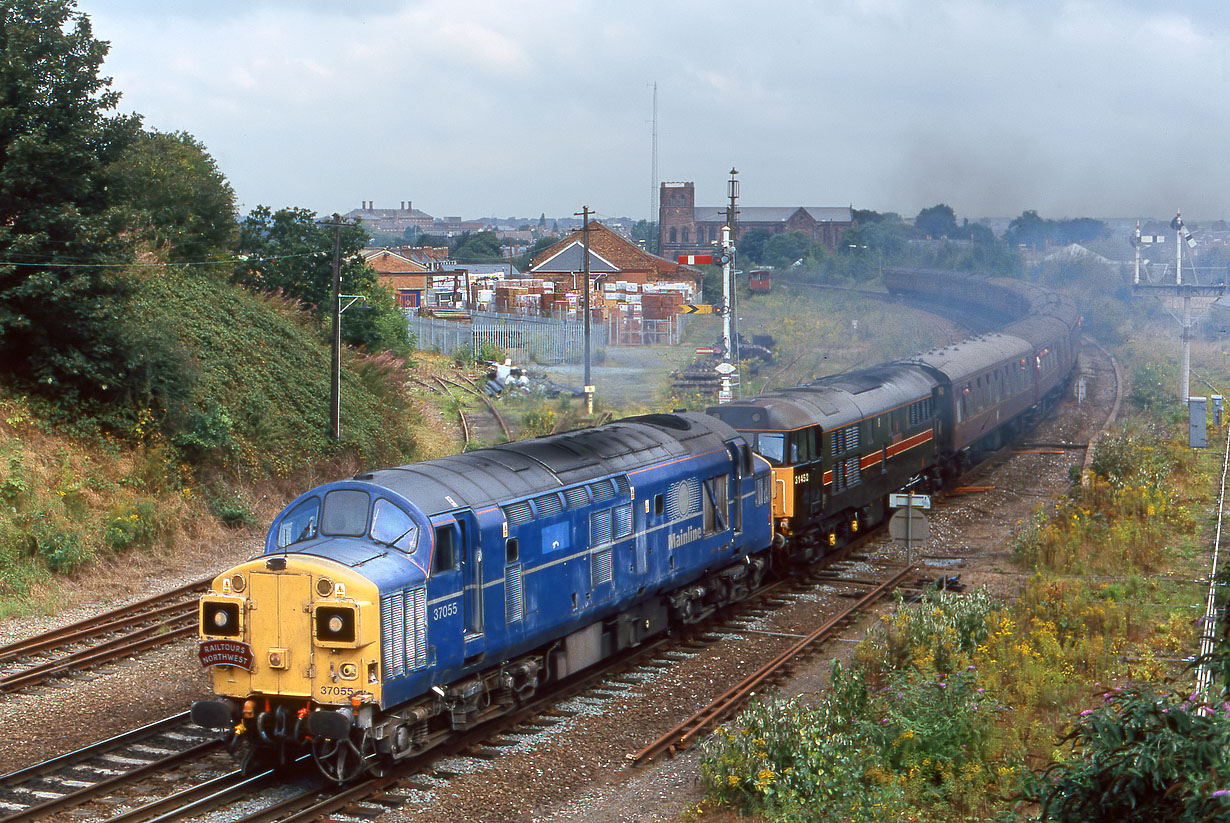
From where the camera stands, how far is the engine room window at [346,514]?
13.5 meters

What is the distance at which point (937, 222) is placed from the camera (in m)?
156

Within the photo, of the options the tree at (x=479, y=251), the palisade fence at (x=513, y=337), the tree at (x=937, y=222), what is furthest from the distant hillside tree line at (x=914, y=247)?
the palisade fence at (x=513, y=337)

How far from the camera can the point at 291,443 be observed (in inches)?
1302

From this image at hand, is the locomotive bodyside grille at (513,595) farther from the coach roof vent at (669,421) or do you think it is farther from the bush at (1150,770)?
the bush at (1150,770)

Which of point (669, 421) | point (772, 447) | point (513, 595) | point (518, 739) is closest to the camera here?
point (513, 595)

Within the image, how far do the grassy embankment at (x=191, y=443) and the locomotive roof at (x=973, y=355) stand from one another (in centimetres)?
1637

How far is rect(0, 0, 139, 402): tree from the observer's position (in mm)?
25969

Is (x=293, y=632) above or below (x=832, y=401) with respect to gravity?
below

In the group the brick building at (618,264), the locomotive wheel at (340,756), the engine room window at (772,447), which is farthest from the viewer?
the brick building at (618,264)

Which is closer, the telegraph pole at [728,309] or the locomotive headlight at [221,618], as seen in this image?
the locomotive headlight at [221,618]

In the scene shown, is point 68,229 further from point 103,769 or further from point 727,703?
point 727,703

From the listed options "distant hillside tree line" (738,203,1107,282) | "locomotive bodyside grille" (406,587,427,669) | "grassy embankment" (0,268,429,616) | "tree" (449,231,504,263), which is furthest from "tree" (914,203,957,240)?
"locomotive bodyside grille" (406,587,427,669)

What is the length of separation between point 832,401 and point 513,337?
1313 inches

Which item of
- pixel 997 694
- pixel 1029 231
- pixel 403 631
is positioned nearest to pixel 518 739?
pixel 403 631
